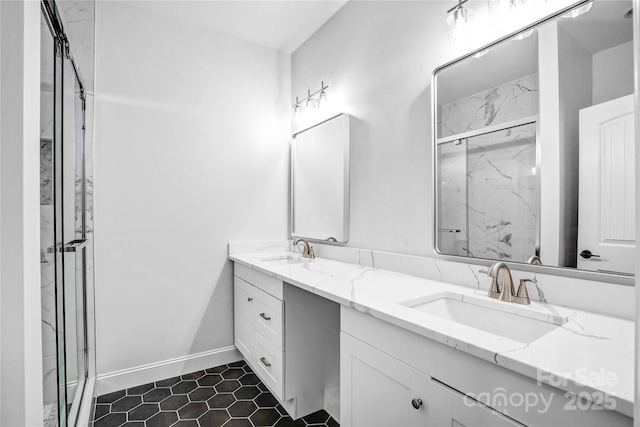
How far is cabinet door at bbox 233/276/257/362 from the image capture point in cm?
214

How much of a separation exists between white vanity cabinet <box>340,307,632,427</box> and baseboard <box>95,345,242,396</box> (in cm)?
146

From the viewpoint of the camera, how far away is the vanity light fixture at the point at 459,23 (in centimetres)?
141

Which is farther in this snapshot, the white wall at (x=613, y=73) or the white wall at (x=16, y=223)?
the white wall at (x=613, y=73)

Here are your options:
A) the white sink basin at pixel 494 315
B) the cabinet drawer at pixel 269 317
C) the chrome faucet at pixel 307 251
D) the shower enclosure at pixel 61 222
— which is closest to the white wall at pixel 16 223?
the shower enclosure at pixel 61 222

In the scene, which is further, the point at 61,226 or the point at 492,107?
the point at 492,107

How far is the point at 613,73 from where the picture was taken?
991mm

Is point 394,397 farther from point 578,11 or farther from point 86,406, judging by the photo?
point 86,406

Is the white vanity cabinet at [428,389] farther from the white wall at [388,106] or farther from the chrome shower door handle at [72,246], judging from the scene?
the chrome shower door handle at [72,246]

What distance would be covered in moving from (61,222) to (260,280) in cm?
108

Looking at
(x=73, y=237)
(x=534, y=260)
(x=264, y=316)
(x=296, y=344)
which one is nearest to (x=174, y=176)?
(x=73, y=237)

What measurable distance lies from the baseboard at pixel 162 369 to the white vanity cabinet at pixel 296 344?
546 millimetres

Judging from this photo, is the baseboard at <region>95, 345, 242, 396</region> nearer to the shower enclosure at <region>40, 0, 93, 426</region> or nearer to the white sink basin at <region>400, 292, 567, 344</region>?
the shower enclosure at <region>40, 0, 93, 426</region>

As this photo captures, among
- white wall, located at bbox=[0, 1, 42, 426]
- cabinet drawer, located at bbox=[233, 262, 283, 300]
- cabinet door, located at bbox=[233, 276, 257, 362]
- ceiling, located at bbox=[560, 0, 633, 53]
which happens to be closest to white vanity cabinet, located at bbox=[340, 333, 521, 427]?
cabinet drawer, located at bbox=[233, 262, 283, 300]

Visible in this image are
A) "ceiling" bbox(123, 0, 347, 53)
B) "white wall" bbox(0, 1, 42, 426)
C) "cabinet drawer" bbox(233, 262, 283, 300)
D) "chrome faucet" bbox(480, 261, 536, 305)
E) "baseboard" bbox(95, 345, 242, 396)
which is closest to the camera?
"white wall" bbox(0, 1, 42, 426)
